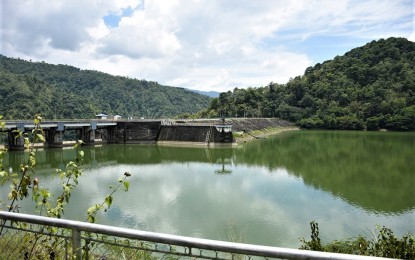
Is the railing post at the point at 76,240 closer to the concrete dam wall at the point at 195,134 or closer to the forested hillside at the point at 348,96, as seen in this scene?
the concrete dam wall at the point at 195,134

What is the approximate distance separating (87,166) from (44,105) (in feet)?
126

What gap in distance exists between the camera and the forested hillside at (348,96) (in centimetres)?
6228

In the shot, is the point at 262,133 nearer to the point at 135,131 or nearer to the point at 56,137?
the point at 135,131

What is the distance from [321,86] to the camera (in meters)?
75.3

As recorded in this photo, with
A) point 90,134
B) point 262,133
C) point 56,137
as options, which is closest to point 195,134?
point 90,134

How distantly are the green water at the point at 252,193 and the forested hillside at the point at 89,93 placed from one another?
116ft

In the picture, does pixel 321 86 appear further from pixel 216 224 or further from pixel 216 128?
pixel 216 224

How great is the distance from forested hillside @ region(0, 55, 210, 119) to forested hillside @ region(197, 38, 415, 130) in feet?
88.8

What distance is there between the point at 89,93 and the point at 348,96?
66.2 metres

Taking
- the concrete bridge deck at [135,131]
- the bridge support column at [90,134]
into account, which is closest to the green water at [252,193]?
the concrete bridge deck at [135,131]

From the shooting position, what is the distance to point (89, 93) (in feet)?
312

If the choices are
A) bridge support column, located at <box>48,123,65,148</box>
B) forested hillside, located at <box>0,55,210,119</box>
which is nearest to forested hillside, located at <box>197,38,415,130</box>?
Answer: forested hillside, located at <box>0,55,210,119</box>

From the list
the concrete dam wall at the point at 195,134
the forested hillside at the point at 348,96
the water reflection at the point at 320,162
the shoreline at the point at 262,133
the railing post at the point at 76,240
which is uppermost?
the forested hillside at the point at 348,96

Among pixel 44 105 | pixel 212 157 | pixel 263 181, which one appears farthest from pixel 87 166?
pixel 44 105
